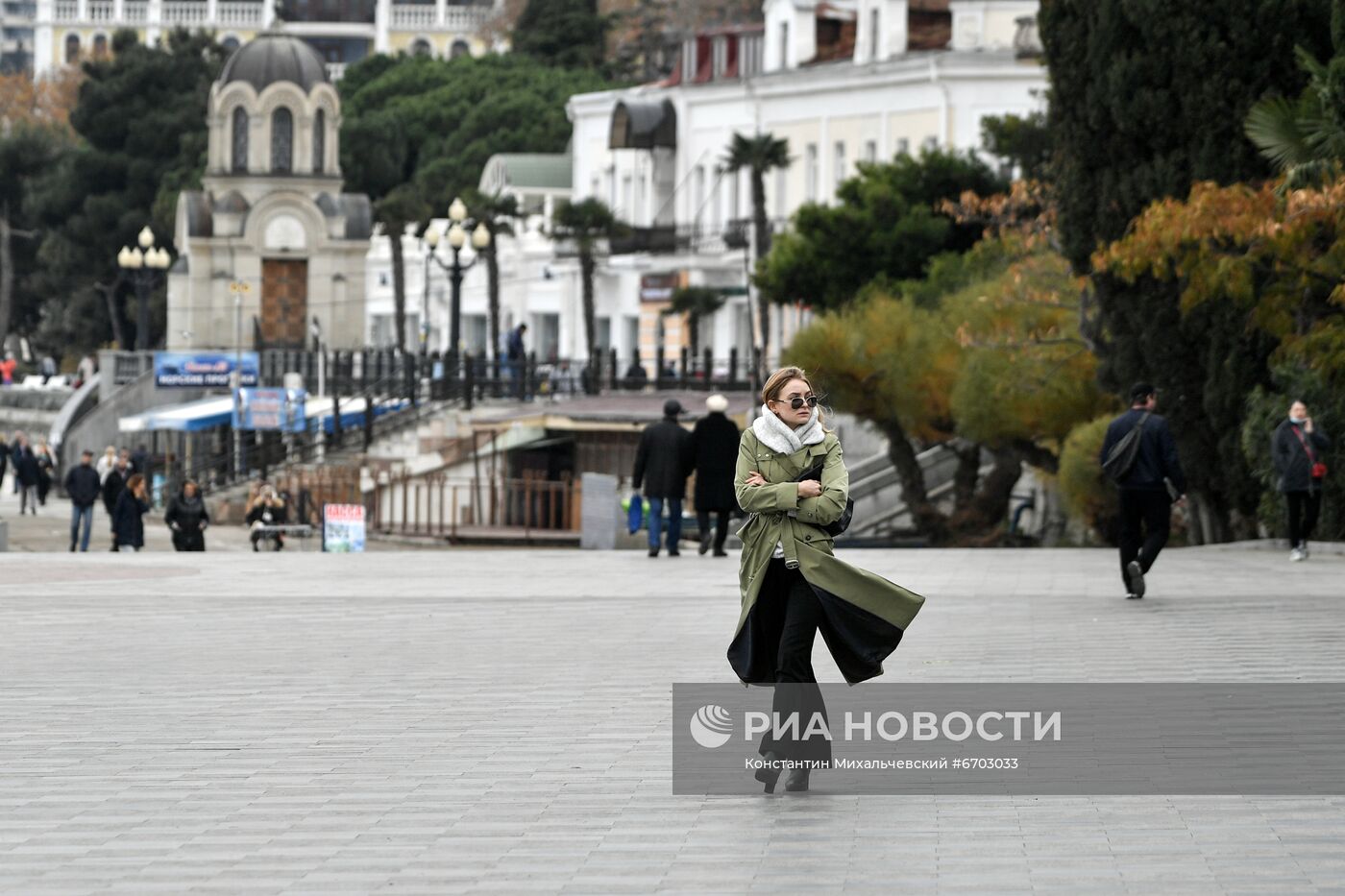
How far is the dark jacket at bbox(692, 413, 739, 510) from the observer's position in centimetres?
2216

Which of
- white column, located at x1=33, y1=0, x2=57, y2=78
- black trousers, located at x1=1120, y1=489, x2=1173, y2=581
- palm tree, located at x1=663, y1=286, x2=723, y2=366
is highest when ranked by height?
white column, located at x1=33, y1=0, x2=57, y2=78

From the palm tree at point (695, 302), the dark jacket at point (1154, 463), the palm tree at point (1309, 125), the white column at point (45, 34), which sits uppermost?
the white column at point (45, 34)

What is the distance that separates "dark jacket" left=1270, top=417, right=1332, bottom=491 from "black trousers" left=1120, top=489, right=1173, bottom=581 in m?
4.51

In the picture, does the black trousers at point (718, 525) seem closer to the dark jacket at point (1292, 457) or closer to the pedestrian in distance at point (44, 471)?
the dark jacket at point (1292, 457)

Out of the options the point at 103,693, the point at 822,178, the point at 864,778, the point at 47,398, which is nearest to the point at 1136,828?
the point at 864,778

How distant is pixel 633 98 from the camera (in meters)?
64.0

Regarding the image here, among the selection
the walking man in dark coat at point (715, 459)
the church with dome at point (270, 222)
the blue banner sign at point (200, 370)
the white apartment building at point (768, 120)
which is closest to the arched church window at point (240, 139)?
the church with dome at point (270, 222)

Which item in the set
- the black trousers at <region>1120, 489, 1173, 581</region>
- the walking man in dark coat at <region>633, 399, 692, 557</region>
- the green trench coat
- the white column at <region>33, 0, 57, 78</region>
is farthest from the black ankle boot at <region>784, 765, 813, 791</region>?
the white column at <region>33, 0, 57, 78</region>

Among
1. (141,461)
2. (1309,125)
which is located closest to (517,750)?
(1309,125)

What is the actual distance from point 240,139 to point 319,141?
1937 millimetres

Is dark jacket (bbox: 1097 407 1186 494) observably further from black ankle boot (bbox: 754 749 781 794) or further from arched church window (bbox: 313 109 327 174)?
arched church window (bbox: 313 109 327 174)

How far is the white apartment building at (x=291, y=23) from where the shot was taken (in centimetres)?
15775

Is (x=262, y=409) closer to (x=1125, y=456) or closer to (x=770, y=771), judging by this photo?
(x=1125, y=456)

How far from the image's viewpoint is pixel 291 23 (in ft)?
516
